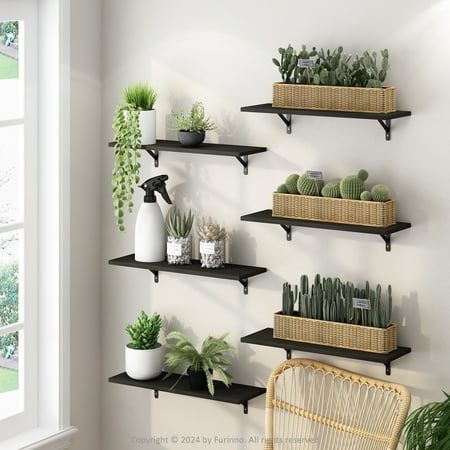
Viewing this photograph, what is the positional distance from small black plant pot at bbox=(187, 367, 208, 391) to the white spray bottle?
1.40ft

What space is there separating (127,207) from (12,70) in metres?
0.66

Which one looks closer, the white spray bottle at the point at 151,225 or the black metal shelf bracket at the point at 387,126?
the black metal shelf bracket at the point at 387,126

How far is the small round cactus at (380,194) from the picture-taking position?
334 cm

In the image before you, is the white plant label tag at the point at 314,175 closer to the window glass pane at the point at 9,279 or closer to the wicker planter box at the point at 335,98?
the wicker planter box at the point at 335,98

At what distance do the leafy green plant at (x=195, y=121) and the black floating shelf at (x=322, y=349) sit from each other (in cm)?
74

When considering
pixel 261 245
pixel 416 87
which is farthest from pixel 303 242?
pixel 416 87

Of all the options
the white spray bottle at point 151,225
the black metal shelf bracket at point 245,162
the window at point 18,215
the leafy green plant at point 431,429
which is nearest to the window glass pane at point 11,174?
the window at point 18,215

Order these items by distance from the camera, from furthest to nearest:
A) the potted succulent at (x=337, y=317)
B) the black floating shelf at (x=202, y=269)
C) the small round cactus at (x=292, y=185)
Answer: the black floating shelf at (x=202, y=269), the small round cactus at (x=292, y=185), the potted succulent at (x=337, y=317)

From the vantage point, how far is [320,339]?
3492 mm

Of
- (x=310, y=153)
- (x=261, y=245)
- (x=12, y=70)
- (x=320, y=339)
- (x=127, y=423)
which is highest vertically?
(x=12, y=70)

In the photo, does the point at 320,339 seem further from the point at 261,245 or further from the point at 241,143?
the point at 241,143

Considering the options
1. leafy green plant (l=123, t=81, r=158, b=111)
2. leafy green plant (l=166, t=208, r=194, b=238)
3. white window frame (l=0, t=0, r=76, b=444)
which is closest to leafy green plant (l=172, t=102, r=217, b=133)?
leafy green plant (l=123, t=81, r=158, b=111)

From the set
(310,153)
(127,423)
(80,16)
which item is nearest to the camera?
(310,153)

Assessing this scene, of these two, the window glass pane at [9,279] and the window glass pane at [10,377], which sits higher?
the window glass pane at [9,279]
